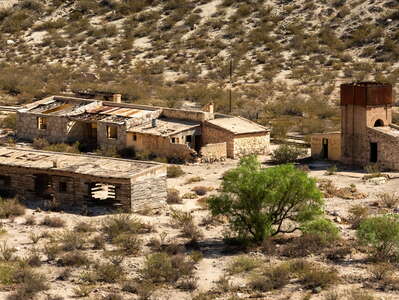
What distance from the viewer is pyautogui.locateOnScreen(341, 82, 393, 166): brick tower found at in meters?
43.2

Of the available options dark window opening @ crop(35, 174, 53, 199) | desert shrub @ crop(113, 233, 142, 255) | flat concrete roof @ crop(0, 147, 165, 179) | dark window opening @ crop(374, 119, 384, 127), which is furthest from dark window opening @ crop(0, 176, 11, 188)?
dark window opening @ crop(374, 119, 384, 127)

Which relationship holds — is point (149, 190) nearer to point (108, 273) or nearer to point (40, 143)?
point (108, 273)

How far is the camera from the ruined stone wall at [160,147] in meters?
45.0

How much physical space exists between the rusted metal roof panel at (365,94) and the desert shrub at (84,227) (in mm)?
14682

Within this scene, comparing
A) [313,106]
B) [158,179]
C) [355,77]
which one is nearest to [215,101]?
[313,106]

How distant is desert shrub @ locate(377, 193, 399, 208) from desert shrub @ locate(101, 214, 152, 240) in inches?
333

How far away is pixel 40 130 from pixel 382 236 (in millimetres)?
24739

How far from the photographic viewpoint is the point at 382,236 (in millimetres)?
29484

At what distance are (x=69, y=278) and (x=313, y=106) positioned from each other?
3304 cm

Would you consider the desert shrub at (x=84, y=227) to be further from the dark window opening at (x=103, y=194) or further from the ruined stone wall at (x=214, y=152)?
the ruined stone wall at (x=214, y=152)

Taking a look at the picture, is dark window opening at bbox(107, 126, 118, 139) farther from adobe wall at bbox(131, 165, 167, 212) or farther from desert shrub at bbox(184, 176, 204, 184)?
adobe wall at bbox(131, 165, 167, 212)

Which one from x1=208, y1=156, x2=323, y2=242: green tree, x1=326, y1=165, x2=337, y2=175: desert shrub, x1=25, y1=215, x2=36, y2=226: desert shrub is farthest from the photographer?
x1=326, y1=165, x2=337, y2=175: desert shrub

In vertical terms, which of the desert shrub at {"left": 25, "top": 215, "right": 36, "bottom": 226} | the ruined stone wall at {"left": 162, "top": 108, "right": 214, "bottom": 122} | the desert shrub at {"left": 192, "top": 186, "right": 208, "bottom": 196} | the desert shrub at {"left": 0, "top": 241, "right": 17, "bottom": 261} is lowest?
the desert shrub at {"left": 0, "top": 241, "right": 17, "bottom": 261}

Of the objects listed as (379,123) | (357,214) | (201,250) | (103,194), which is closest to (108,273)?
(201,250)
